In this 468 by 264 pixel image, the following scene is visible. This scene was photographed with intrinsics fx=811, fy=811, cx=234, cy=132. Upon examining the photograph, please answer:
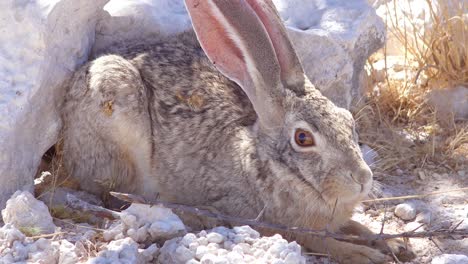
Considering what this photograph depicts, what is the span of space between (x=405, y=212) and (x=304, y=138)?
1045 mm

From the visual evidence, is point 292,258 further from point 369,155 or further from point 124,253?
point 369,155

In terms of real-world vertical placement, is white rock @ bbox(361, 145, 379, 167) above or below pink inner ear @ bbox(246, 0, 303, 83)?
below

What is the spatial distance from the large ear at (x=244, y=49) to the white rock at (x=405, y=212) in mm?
1061

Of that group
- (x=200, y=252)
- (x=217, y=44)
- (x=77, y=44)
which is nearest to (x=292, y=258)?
(x=200, y=252)

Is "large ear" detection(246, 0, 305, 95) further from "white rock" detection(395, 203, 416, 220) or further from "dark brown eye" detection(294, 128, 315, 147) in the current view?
"white rock" detection(395, 203, 416, 220)

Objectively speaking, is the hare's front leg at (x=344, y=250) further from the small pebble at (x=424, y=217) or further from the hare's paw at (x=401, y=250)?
the small pebble at (x=424, y=217)

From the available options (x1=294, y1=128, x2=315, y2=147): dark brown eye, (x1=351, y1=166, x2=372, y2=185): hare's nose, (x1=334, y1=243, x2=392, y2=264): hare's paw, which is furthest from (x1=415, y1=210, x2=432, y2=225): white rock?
(x1=294, y1=128, x2=315, y2=147): dark brown eye

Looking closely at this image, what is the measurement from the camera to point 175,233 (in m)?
4.15

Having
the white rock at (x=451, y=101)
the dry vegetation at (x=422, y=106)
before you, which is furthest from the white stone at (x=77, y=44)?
the white rock at (x=451, y=101)

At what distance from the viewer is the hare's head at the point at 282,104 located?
14.6 feet

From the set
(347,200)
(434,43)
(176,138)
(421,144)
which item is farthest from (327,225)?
(434,43)

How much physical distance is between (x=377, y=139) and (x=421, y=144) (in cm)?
33

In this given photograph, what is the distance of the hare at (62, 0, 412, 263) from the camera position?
15.0 feet

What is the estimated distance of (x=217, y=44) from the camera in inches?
185
